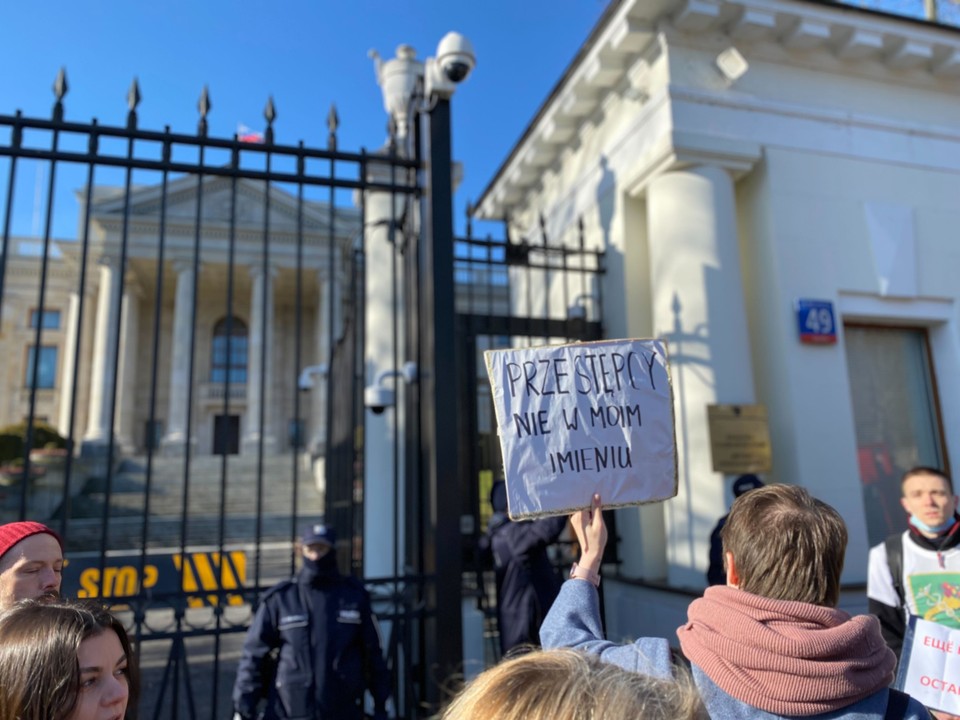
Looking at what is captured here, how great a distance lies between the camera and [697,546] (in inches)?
223

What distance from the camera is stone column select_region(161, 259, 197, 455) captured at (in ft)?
88.9

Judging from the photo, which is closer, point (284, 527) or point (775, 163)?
point (775, 163)

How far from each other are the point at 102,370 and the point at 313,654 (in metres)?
26.8

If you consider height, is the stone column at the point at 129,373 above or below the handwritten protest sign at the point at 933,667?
above

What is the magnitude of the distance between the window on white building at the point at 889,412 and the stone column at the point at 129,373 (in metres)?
28.1

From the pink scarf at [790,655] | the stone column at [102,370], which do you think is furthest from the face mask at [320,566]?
the stone column at [102,370]

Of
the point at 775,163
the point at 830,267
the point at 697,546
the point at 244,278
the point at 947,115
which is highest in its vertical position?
the point at 244,278

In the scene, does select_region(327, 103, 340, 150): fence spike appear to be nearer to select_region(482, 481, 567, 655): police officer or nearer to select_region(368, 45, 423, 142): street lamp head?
select_region(482, 481, 567, 655): police officer

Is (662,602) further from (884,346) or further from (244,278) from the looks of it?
(244,278)

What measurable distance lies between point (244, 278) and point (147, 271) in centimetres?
434

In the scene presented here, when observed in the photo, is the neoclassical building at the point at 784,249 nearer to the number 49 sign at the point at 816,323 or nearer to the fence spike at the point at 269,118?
the number 49 sign at the point at 816,323

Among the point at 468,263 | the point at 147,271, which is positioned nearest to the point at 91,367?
the point at 147,271

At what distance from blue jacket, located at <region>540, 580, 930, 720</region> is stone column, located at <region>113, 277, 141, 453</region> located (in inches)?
1169

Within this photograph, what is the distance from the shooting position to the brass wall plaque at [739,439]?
553 centimetres
